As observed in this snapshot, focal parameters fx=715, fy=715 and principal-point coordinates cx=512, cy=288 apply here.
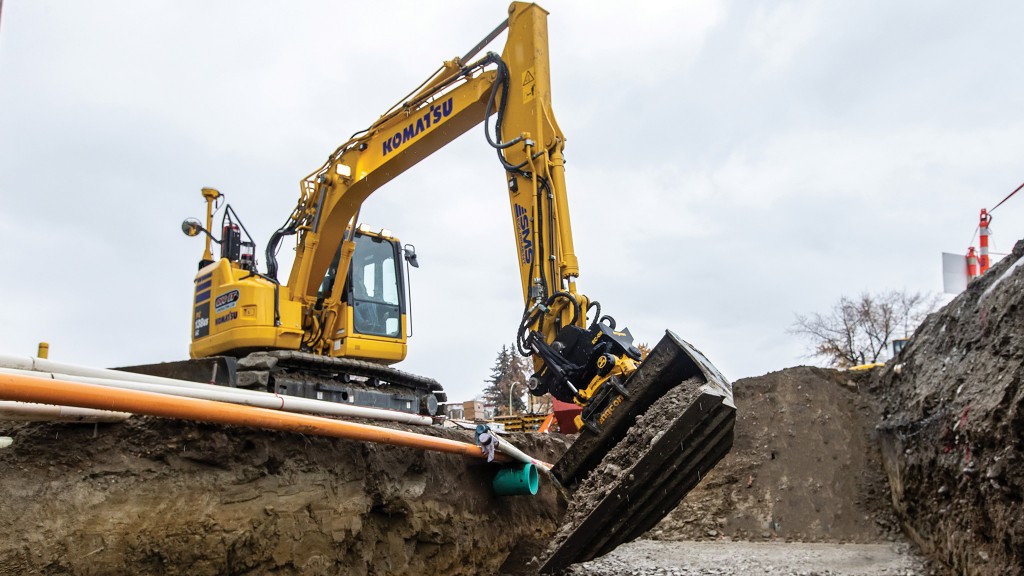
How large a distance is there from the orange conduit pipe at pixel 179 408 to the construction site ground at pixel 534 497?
279 mm

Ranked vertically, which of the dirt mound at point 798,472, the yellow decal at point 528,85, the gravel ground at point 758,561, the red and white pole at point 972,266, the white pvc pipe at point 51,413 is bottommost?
the gravel ground at point 758,561

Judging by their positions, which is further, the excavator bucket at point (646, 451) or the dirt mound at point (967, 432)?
the excavator bucket at point (646, 451)

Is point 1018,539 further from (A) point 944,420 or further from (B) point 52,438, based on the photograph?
(B) point 52,438

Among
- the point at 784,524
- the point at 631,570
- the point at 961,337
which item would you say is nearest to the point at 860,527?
the point at 784,524

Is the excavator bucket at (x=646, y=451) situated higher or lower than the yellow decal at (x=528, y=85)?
lower

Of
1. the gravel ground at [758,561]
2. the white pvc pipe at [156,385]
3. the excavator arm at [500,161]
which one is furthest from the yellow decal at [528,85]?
the gravel ground at [758,561]

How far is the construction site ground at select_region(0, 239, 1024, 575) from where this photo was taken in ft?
10.2

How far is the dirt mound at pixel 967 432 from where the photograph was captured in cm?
393

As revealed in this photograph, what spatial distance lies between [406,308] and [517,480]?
317cm

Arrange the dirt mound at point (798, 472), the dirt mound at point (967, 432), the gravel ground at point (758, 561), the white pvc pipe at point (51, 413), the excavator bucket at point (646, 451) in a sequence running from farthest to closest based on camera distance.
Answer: the dirt mound at point (798, 472)
the gravel ground at point (758, 561)
the excavator bucket at point (646, 451)
the dirt mound at point (967, 432)
the white pvc pipe at point (51, 413)

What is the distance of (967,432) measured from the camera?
468 centimetres

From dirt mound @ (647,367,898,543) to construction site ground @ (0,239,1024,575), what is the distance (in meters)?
0.02

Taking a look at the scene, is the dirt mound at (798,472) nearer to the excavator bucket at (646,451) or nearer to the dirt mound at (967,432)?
the dirt mound at (967,432)

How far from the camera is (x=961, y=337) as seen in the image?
6.02 metres
